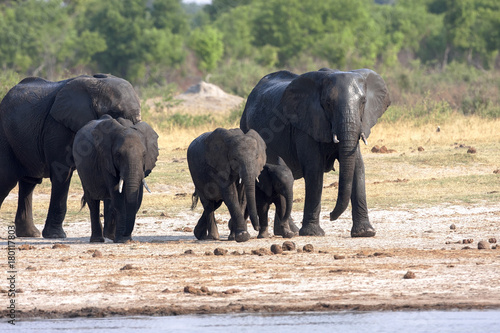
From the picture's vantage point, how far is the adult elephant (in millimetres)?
11133

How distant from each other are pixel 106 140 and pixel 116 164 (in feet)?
0.92

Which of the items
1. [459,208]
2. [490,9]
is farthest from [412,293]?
[490,9]

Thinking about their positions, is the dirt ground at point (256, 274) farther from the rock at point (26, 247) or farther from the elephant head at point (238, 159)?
the elephant head at point (238, 159)

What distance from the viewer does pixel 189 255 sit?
33.7 ft

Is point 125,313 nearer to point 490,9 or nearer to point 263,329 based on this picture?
point 263,329

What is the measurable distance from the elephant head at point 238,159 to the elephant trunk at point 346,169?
0.85 metres

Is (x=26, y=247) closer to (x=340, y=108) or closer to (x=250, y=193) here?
(x=250, y=193)

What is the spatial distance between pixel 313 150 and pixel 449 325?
4511 mm

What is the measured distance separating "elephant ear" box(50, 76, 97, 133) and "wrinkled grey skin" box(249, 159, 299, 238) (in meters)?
2.37

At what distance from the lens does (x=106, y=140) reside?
36.9 feet

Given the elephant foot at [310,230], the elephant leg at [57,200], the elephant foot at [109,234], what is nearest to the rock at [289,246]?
the elephant foot at [310,230]

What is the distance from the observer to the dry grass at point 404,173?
15195mm

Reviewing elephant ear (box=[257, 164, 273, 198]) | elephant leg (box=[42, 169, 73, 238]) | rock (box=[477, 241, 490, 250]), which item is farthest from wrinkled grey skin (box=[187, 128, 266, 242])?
rock (box=[477, 241, 490, 250])

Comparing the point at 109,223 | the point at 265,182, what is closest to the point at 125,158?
the point at 109,223
